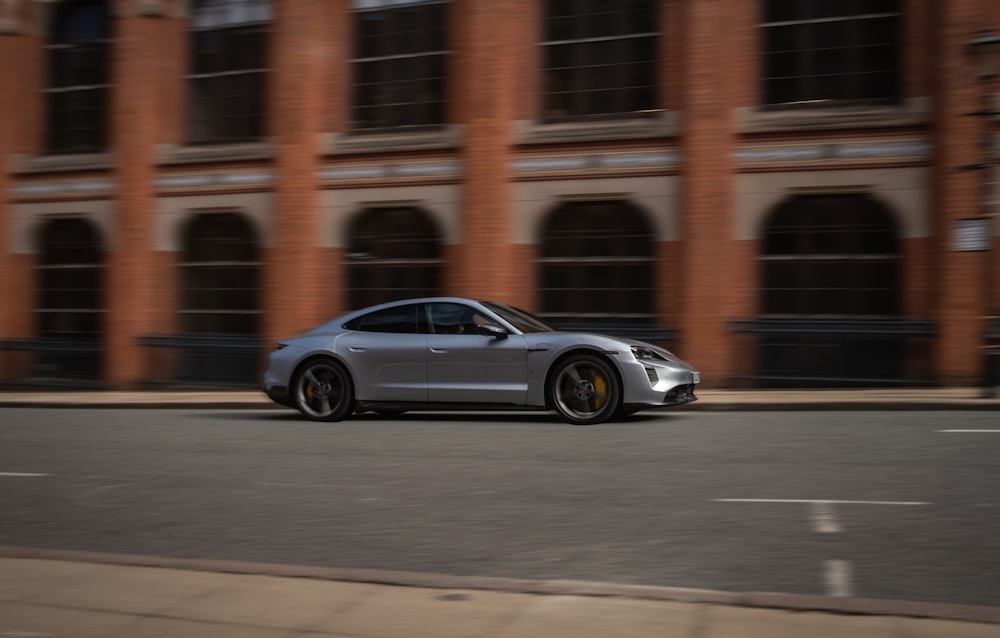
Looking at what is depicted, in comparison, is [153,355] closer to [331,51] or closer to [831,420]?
[331,51]

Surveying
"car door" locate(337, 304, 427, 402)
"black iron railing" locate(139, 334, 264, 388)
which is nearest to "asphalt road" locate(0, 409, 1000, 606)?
"car door" locate(337, 304, 427, 402)

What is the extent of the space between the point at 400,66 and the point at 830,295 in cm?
906

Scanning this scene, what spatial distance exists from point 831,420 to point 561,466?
4.54 metres

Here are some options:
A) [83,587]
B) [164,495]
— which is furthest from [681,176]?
[83,587]

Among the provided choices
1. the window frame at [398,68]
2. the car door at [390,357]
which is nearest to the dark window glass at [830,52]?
the window frame at [398,68]

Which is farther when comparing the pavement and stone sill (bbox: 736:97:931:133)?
stone sill (bbox: 736:97:931:133)

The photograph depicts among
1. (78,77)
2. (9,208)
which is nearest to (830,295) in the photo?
(78,77)

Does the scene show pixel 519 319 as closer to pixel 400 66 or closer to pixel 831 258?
pixel 831 258

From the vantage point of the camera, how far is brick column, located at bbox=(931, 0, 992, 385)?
16812 millimetres

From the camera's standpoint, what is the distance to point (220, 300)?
22.6 m

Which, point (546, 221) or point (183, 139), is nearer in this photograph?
point (546, 221)

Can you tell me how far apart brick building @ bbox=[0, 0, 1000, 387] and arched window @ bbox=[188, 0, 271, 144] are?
0.18ft

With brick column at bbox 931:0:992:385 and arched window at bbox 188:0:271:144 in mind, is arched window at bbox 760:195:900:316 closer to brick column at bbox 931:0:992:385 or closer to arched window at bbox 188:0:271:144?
brick column at bbox 931:0:992:385

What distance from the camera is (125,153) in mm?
23234
